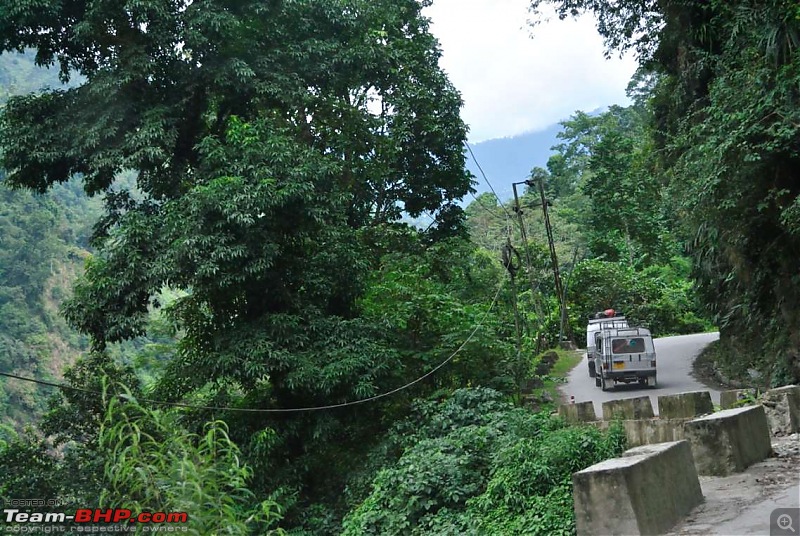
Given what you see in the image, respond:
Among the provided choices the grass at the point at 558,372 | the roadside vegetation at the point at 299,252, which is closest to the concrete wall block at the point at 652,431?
the roadside vegetation at the point at 299,252

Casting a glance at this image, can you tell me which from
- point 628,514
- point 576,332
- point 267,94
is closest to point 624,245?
point 576,332

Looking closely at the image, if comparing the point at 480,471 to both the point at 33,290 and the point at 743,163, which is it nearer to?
the point at 743,163

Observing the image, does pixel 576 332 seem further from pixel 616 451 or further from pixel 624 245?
pixel 616 451

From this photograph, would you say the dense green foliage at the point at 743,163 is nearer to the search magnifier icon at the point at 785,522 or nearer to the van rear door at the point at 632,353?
the van rear door at the point at 632,353

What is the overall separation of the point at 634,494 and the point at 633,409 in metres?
5.44

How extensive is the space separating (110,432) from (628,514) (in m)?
3.68

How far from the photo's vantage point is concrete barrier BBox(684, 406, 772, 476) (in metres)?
6.80

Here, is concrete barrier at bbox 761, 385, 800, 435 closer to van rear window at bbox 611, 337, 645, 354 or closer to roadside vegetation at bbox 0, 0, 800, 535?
roadside vegetation at bbox 0, 0, 800, 535

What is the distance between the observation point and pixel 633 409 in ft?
33.9

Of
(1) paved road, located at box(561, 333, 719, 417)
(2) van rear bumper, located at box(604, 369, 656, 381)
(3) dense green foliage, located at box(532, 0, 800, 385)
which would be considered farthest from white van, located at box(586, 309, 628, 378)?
(3) dense green foliage, located at box(532, 0, 800, 385)

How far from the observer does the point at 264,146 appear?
12602 millimetres

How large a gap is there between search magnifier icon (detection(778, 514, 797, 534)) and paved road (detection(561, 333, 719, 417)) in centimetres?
956

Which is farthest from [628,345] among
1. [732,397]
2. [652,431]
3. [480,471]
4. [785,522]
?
[785,522]

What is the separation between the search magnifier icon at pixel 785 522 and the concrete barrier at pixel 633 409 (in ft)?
16.3
